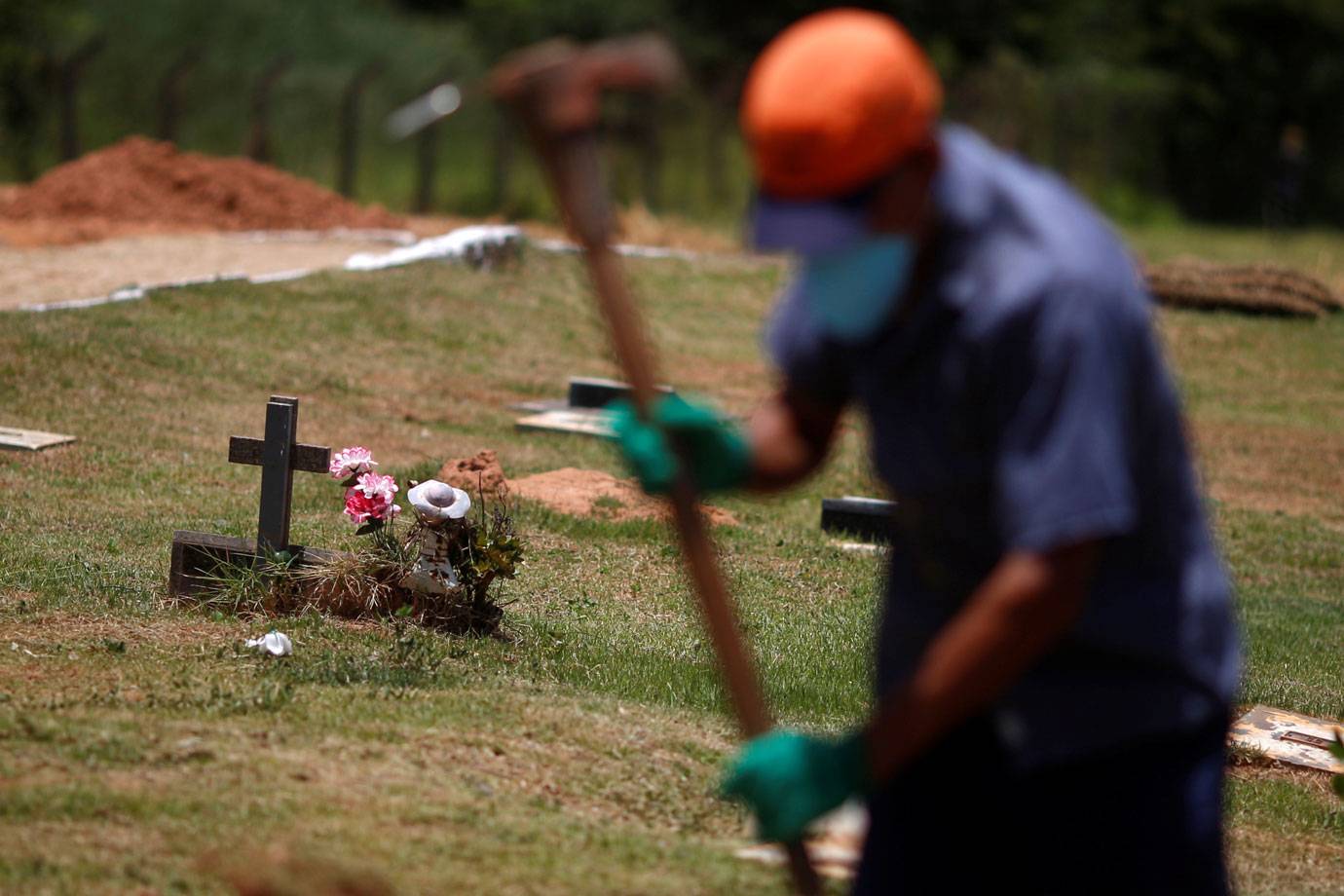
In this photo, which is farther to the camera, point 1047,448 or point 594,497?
point 594,497

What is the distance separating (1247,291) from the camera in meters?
17.7

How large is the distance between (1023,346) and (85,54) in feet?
55.8

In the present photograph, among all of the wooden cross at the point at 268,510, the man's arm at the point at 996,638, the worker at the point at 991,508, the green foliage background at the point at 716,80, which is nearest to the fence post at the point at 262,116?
the green foliage background at the point at 716,80

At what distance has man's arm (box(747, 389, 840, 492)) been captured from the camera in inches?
102

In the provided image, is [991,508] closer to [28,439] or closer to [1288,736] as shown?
[1288,736]

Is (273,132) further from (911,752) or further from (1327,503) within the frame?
(911,752)

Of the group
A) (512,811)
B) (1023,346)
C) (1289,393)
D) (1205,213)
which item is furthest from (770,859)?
(1205,213)

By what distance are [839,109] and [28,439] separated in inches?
302

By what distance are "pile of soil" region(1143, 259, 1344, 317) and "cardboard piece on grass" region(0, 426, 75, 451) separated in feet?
40.9

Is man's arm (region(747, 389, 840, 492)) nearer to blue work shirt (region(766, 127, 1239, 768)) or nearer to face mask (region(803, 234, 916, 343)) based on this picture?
blue work shirt (region(766, 127, 1239, 768))

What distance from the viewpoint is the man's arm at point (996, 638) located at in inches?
80.8

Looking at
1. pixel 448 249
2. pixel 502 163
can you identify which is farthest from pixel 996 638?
pixel 502 163

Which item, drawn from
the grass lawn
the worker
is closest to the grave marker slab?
the grass lawn

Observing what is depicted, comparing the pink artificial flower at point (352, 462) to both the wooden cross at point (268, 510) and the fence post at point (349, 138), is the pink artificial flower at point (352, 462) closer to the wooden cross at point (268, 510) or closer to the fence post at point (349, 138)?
the wooden cross at point (268, 510)
